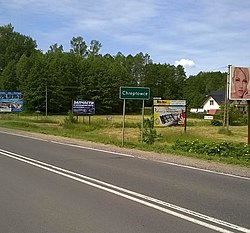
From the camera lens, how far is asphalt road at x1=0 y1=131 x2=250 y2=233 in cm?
598

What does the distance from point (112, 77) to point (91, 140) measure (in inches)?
3321

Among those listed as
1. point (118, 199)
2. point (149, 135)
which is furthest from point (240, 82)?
point (118, 199)

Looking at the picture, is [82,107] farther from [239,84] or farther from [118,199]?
[118,199]

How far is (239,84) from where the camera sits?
19625 mm

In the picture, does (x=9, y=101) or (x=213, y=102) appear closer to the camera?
(x=9, y=101)

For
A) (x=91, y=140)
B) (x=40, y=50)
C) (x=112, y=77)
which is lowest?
(x=91, y=140)

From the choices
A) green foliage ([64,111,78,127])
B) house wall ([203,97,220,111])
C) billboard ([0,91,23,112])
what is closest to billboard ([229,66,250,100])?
green foliage ([64,111,78,127])

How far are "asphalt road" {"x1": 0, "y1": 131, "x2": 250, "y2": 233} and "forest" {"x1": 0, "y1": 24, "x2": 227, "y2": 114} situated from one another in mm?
80600

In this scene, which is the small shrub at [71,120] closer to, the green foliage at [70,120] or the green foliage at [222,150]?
the green foliage at [70,120]

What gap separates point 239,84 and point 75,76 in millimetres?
86035

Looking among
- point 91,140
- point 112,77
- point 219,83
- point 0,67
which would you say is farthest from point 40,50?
point 91,140

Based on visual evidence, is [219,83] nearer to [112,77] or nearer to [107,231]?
[112,77]

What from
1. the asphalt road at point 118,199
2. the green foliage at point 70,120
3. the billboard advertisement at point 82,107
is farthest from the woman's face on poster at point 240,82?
the billboard advertisement at point 82,107

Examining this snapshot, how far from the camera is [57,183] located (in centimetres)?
913
